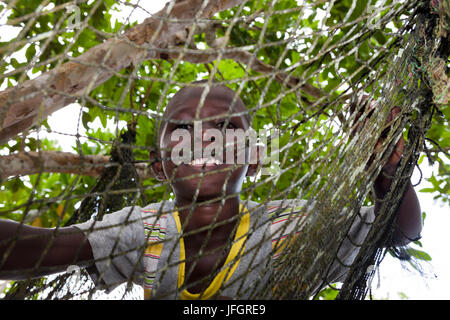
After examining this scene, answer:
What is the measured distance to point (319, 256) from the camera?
2.70 ft

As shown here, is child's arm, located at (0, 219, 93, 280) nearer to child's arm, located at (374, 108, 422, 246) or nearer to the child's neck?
the child's neck

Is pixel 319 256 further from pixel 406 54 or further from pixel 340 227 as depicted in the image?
pixel 406 54

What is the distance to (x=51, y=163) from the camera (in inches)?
65.0

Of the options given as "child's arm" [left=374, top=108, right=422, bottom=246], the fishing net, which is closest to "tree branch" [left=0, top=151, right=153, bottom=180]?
the fishing net

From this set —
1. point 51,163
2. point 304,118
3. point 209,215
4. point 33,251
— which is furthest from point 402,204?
point 51,163

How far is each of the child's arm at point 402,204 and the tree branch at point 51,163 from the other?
54 cm

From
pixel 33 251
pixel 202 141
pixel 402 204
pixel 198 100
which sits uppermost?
pixel 198 100

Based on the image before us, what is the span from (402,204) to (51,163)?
1230 mm

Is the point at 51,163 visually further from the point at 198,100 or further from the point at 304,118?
the point at 304,118

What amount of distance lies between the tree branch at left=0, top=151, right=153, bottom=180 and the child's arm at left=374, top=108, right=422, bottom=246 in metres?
0.54
